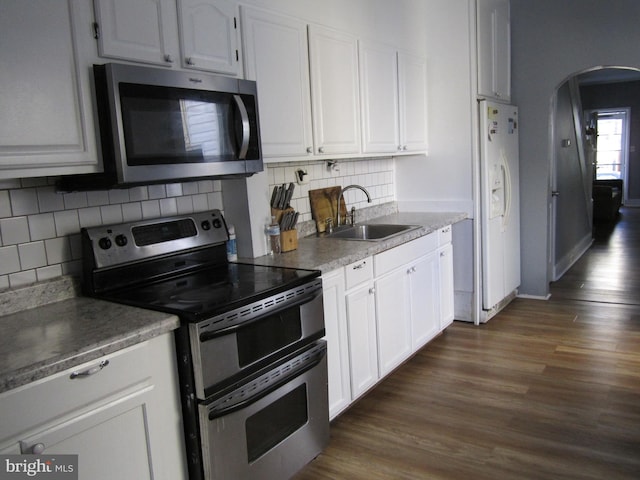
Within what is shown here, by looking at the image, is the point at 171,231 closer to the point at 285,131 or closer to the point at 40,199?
the point at 40,199

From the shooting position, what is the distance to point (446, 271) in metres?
4.02

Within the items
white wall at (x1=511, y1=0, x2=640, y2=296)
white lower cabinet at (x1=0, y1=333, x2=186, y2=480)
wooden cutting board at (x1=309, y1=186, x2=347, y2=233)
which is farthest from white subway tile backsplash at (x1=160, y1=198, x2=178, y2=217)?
white wall at (x1=511, y1=0, x2=640, y2=296)

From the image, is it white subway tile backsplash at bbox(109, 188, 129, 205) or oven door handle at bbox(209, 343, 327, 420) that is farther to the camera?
white subway tile backsplash at bbox(109, 188, 129, 205)

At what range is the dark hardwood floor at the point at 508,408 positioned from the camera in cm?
245

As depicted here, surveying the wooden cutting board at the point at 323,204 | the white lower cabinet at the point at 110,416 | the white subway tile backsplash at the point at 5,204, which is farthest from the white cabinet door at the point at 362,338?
the white subway tile backsplash at the point at 5,204

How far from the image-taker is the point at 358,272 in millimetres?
2885

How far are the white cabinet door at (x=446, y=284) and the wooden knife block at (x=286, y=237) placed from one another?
1.34 m

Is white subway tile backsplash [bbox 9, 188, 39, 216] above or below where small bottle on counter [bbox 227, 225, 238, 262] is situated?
above

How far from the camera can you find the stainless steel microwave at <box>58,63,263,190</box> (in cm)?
194

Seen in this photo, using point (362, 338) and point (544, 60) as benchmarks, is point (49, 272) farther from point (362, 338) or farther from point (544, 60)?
point (544, 60)

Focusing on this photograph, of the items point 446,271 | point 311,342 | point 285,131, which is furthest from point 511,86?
point 311,342

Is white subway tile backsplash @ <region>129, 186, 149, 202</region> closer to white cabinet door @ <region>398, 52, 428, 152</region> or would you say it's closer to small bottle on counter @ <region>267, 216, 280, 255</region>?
small bottle on counter @ <region>267, 216, 280, 255</region>

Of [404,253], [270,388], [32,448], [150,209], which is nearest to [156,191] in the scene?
[150,209]

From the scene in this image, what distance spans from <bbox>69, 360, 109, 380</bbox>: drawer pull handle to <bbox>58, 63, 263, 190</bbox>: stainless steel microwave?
2.17 ft
